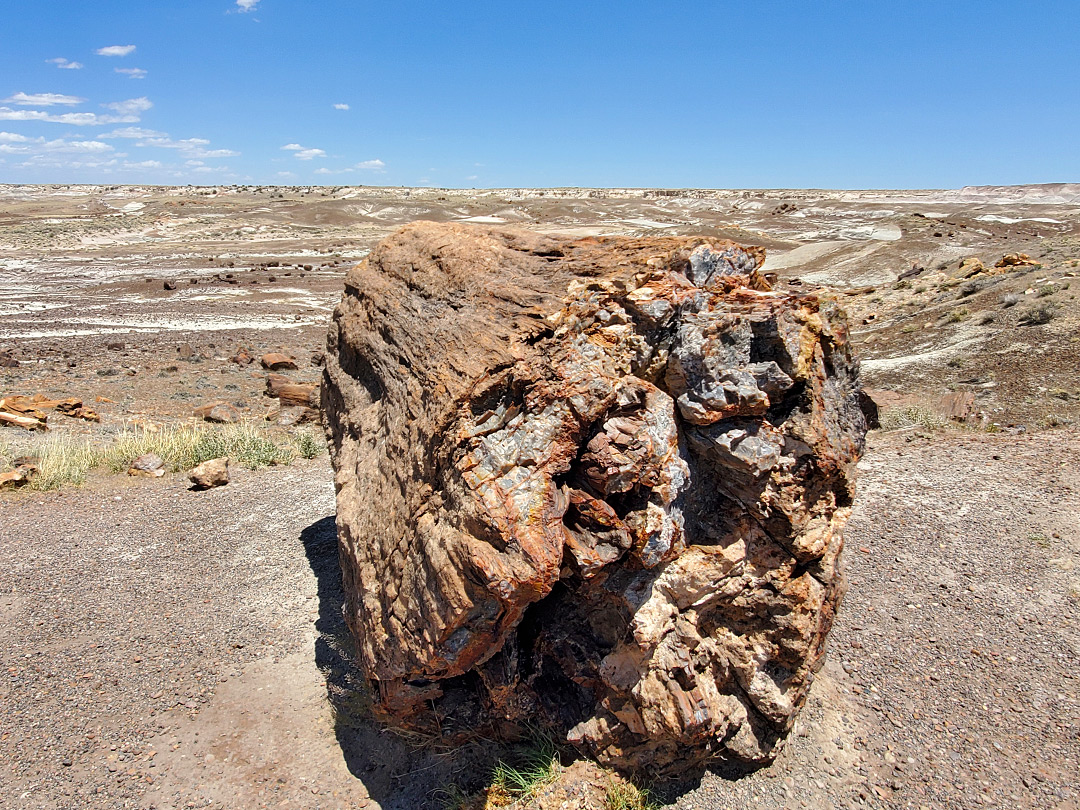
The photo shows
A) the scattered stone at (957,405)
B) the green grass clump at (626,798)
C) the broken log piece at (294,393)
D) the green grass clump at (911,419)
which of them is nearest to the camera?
the green grass clump at (626,798)

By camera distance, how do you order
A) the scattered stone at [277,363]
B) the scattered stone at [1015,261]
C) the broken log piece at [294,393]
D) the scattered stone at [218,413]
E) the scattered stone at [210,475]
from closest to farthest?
the scattered stone at [210,475], the scattered stone at [218,413], the broken log piece at [294,393], the scattered stone at [277,363], the scattered stone at [1015,261]

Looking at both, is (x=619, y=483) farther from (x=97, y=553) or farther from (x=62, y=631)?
(x=97, y=553)

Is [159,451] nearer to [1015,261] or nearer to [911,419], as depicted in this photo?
[911,419]

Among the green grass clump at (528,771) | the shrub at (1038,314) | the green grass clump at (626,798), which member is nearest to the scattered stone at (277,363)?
the green grass clump at (528,771)

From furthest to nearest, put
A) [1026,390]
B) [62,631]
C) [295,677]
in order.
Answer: [1026,390] → [62,631] → [295,677]

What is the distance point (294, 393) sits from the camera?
14258 millimetres

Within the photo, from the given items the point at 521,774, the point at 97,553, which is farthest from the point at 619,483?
the point at 97,553

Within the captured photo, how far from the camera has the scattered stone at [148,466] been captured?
927cm

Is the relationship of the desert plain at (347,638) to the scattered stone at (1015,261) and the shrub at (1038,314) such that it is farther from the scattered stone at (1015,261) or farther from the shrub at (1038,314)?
the scattered stone at (1015,261)

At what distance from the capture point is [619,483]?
3.85m

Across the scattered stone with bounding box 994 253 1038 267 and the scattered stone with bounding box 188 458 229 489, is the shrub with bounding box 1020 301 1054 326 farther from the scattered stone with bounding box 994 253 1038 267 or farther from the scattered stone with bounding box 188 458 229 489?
the scattered stone with bounding box 188 458 229 489

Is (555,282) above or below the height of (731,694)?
above

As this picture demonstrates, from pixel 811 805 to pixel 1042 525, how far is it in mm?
4625

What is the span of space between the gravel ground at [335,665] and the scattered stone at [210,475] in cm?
64
